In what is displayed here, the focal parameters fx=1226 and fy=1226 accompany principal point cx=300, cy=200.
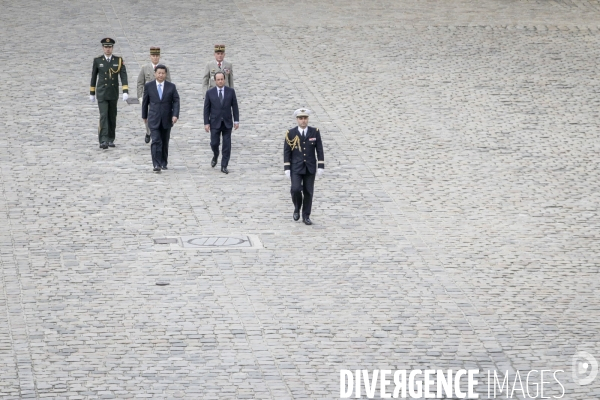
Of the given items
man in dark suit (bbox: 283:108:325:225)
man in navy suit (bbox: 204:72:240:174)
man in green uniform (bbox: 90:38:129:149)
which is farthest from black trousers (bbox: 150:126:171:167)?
man in dark suit (bbox: 283:108:325:225)

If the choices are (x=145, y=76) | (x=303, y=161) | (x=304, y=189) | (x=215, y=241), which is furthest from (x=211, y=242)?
(x=145, y=76)

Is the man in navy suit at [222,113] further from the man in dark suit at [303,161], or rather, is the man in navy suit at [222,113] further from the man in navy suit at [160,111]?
the man in dark suit at [303,161]

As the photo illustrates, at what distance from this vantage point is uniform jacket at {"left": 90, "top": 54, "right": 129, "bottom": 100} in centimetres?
1964

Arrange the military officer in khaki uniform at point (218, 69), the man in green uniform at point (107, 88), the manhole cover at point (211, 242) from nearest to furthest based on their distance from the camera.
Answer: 1. the manhole cover at point (211, 242)
2. the man in green uniform at point (107, 88)
3. the military officer in khaki uniform at point (218, 69)

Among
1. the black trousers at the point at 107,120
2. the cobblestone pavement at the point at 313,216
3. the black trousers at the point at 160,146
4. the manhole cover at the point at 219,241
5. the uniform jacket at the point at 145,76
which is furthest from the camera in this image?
the uniform jacket at the point at 145,76

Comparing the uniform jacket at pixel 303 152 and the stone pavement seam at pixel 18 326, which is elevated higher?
the uniform jacket at pixel 303 152

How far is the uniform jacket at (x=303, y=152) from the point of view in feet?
53.9

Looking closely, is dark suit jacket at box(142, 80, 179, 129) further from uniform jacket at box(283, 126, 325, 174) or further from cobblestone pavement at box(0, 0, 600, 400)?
uniform jacket at box(283, 126, 325, 174)

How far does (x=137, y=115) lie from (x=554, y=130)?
735cm

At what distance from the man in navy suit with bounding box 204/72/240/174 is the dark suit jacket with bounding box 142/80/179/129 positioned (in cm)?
50

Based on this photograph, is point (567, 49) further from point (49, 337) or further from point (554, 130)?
point (49, 337)

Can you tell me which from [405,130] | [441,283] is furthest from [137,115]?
[441,283]

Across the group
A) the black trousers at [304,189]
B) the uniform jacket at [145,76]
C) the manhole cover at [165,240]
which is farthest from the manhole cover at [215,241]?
the uniform jacket at [145,76]

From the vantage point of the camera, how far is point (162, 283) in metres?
14.1
